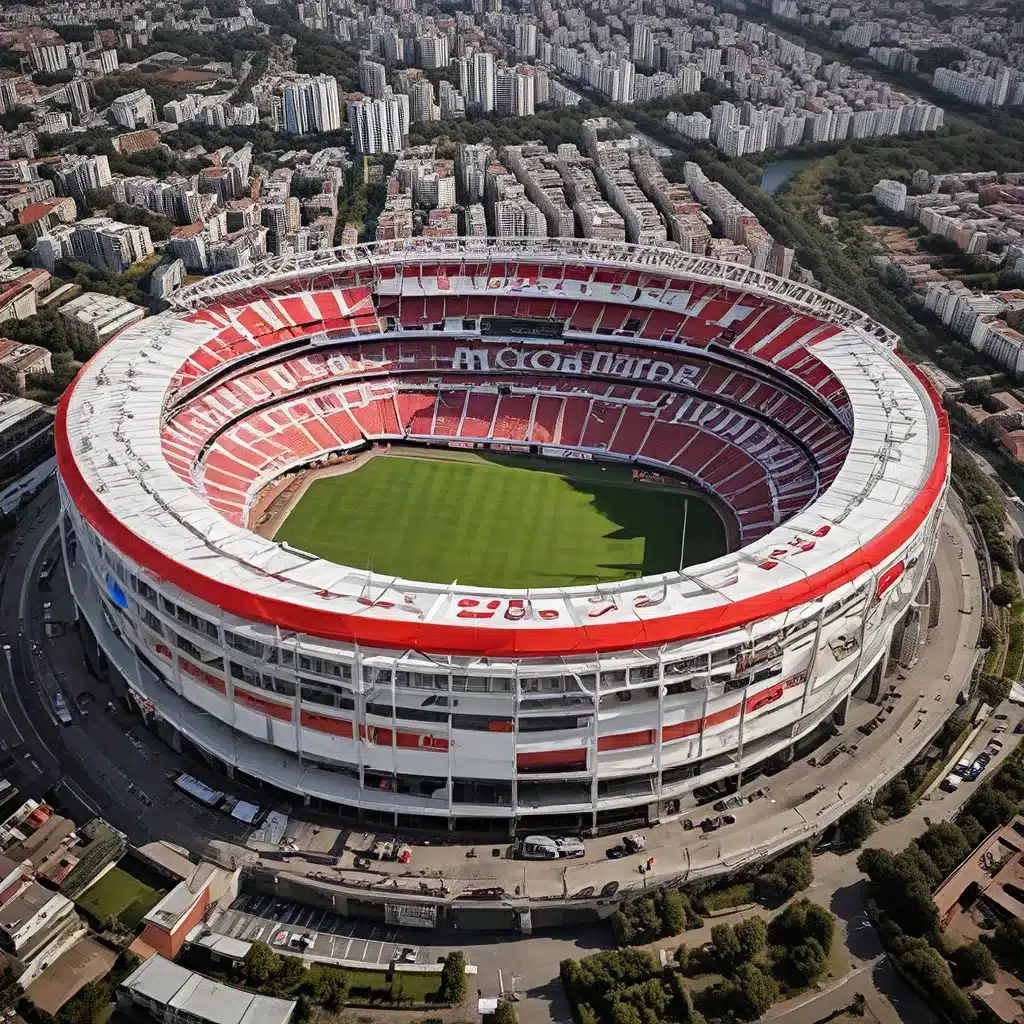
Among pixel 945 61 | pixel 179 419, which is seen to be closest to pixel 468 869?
pixel 179 419

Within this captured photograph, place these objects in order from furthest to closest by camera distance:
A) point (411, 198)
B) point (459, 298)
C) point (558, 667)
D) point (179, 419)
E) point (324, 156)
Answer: point (324, 156) → point (411, 198) → point (459, 298) → point (179, 419) → point (558, 667)

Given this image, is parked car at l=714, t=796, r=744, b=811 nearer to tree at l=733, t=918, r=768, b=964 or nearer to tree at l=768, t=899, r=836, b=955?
tree at l=768, t=899, r=836, b=955

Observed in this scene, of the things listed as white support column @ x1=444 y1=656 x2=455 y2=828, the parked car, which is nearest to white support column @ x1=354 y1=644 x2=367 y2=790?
white support column @ x1=444 y1=656 x2=455 y2=828

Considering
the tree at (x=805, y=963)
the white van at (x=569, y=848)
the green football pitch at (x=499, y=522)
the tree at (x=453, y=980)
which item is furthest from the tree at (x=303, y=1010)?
the green football pitch at (x=499, y=522)

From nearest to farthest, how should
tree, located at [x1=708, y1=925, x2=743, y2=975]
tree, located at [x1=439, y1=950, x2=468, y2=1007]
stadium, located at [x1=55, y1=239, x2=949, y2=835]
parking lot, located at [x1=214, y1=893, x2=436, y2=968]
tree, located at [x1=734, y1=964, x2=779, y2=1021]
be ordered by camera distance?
tree, located at [x1=734, y1=964, x2=779, y2=1021]
tree, located at [x1=439, y1=950, x2=468, y2=1007]
tree, located at [x1=708, y1=925, x2=743, y2=975]
parking lot, located at [x1=214, y1=893, x2=436, y2=968]
stadium, located at [x1=55, y1=239, x2=949, y2=835]

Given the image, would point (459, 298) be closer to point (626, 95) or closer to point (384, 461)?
point (384, 461)

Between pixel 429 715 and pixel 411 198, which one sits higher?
pixel 429 715
